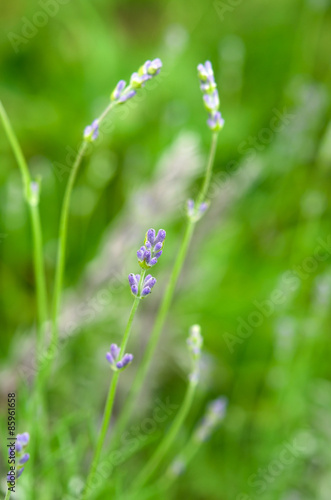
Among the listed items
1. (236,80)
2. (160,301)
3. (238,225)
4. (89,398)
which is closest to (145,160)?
(238,225)

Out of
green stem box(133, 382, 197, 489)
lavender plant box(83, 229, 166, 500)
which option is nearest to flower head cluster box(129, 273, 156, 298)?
lavender plant box(83, 229, 166, 500)

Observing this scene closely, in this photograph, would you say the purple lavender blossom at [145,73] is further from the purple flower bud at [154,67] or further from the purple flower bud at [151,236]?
the purple flower bud at [151,236]

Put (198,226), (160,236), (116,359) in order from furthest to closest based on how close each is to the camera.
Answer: (198,226) < (116,359) < (160,236)

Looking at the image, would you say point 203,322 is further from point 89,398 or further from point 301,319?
point 89,398

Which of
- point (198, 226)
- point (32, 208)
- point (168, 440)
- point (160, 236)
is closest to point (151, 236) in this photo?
point (160, 236)

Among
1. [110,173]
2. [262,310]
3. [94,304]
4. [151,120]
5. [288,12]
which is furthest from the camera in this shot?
[288,12]

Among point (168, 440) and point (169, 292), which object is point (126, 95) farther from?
point (168, 440)
